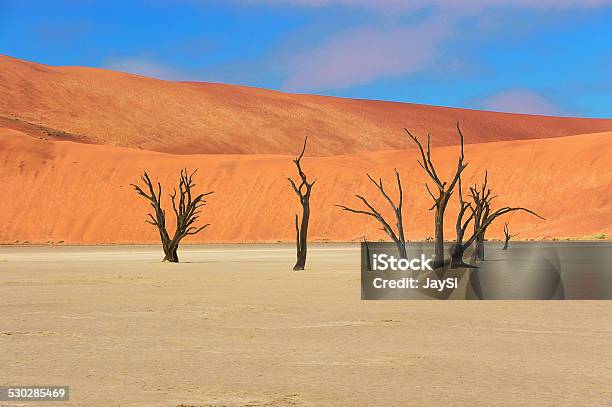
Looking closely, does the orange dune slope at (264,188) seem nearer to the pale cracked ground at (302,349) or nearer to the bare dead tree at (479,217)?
the bare dead tree at (479,217)

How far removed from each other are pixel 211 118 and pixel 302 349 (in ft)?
469

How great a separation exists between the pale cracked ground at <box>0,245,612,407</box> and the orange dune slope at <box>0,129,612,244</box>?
6072 centimetres

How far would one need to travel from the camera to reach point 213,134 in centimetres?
14638

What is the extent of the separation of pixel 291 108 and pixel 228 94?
11.4 m

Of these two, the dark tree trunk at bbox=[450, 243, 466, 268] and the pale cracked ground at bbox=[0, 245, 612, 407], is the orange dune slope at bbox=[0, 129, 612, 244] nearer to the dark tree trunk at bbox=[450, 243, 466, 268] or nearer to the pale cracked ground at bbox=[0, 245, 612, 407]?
the dark tree trunk at bbox=[450, 243, 466, 268]

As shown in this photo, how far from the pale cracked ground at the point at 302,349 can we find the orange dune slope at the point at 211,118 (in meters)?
109

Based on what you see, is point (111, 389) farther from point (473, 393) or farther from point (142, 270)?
point (142, 270)

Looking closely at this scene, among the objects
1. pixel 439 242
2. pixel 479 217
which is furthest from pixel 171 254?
pixel 439 242

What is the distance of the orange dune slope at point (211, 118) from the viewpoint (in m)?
138

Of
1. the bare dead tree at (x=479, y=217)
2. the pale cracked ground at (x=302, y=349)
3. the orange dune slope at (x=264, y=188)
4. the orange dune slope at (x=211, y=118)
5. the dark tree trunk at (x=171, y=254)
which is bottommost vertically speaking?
the pale cracked ground at (x=302, y=349)

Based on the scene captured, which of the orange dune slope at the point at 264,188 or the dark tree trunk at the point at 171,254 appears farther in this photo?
the orange dune slope at the point at 264,188

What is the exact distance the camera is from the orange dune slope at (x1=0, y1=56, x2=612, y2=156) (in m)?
138

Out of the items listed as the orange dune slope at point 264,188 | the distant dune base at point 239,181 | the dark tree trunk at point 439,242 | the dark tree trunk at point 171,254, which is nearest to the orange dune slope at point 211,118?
the distant dune base at point 239,181

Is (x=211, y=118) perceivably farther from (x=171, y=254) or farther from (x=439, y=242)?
(x=439, y=242)
